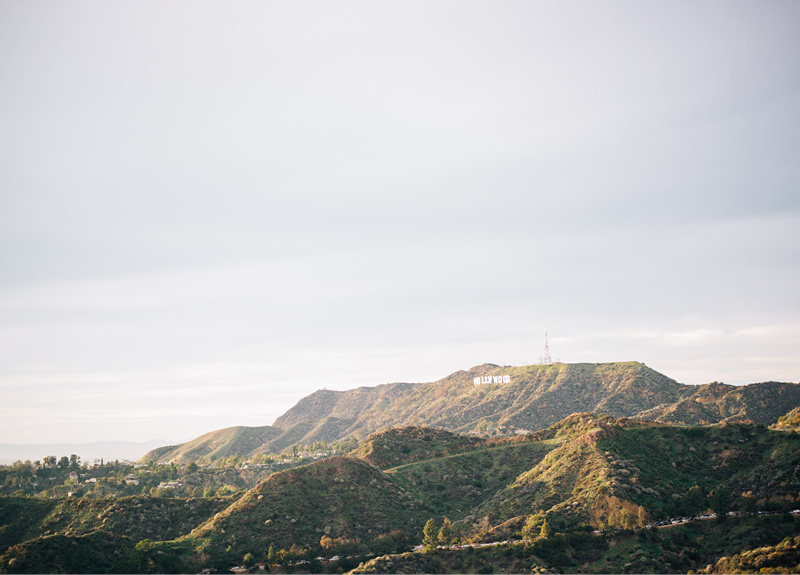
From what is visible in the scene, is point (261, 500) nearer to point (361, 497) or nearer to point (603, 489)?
point (361, 497)

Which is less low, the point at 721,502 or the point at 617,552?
the point at 721,502

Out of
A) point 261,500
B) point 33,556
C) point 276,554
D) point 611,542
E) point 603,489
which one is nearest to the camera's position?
point 33,556

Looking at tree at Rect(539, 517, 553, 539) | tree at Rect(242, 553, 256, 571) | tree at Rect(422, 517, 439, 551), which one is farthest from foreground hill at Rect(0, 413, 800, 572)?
tree at Rect(422, 517, 439, 551)

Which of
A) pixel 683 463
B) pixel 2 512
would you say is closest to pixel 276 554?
pixel 2 512

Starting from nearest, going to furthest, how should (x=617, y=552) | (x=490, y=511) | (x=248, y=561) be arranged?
1. (x=617, y=552)
2. (x=248, y=561)
3. (x=490, y=511)

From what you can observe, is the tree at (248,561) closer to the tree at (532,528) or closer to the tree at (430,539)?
the tree at (430,539)

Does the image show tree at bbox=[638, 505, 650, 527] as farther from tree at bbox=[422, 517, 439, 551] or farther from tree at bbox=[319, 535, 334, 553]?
tree at bbox=[319, 535, 334, 553]

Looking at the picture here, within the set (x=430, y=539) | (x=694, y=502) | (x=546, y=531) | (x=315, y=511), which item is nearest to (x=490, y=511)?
(x=546, y=531)

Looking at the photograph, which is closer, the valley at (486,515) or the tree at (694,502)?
the valley at (486,515)

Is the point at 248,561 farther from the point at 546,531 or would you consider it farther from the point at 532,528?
the point at 546,531

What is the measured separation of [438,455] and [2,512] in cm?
9314

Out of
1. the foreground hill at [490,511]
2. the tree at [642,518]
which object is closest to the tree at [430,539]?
the foreground hill at [490,511]

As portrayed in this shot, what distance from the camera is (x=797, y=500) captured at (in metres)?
85.8

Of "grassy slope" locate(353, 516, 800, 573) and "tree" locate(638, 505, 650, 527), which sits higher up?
"tree" locate(638, 505, 650, 527)
